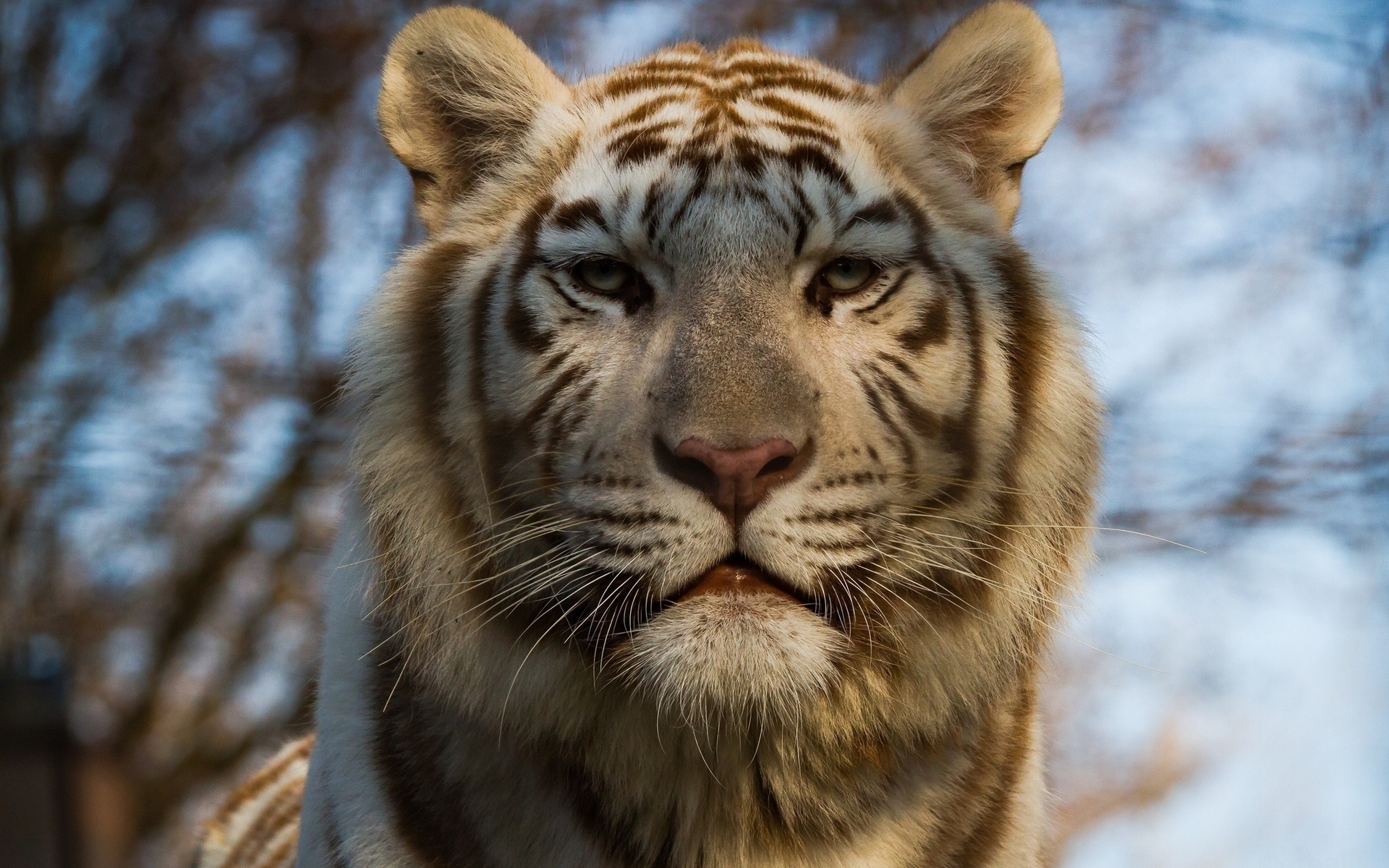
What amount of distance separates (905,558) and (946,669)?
0.19 m

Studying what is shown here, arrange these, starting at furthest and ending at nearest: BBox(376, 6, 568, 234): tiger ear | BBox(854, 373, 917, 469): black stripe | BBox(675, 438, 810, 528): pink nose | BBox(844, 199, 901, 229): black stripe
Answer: BBox(376, 6, 568, 234): tiger ear < BBox(844, 199, 901, 229): black stripe < BBox(854, 373, 917, 469): black stripe < BBox(675, 438, 810, 528): pink nose

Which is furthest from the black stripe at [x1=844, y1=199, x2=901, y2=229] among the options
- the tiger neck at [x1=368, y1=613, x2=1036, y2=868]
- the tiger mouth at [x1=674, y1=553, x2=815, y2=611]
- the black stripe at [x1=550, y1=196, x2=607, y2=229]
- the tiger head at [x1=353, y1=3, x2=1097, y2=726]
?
the tiger neck at [x1=368, y1=613, x2=1036, y2=868]

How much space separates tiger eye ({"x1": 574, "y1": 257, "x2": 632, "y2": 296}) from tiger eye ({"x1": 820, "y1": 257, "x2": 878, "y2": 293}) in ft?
0.88

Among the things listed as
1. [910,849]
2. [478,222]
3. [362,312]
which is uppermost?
[478,222]

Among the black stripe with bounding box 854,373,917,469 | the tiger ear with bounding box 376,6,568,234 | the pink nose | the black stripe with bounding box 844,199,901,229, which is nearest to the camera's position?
the pink nose

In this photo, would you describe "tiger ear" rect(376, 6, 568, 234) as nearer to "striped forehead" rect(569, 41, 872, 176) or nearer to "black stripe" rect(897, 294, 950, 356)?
"striped forehead" rect(569, 41, 872, 176)

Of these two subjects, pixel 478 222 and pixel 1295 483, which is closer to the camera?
pixel 478 222

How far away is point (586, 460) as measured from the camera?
146 cm

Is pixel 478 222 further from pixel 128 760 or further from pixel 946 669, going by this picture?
pixel 128 760

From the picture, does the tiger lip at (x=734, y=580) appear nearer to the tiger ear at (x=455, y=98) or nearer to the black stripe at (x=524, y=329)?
the black stripe at (x=524, y=329)

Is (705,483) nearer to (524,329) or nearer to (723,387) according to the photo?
(723,387)

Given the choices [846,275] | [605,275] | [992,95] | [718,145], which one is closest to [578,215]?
[605,275]

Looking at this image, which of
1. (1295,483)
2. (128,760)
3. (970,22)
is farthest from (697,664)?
(128,760)

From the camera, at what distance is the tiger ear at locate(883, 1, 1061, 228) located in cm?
182
